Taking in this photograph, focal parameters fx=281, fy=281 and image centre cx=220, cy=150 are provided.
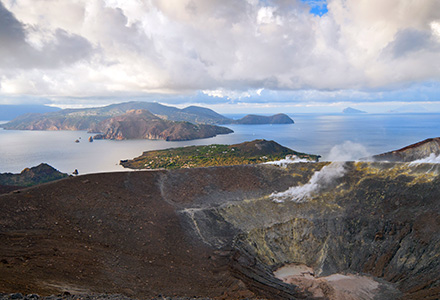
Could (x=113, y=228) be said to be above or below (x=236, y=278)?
above

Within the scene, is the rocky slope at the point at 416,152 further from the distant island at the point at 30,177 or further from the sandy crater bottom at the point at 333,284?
the distant island at the point at 30,177

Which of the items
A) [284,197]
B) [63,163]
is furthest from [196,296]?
[63,163]

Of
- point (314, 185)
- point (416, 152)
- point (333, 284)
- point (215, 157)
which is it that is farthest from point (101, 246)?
point (215, 157)

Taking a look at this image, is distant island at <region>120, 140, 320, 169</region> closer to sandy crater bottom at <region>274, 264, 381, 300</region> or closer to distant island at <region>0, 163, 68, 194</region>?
distant island at <region>0, 163, 68, 194</region>

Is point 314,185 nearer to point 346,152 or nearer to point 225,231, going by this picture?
point 225,231

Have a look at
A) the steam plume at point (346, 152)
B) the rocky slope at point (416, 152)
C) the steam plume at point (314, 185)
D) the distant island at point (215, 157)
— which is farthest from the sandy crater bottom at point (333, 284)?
the steam plume at point (346, 152)

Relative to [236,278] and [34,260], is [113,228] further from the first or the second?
[236,278]

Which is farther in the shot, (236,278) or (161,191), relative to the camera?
(161,191)

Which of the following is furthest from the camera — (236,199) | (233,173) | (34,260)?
(233,173)
